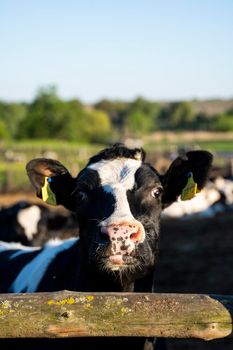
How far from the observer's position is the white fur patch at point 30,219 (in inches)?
389

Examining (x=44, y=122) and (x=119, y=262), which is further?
(x=44, y=122)

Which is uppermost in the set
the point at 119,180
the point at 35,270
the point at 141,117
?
the point at 119,180

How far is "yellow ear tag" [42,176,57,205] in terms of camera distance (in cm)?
464

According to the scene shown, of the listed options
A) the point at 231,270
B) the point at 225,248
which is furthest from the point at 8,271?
the point at 225,248

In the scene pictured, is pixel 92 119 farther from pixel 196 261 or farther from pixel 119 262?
pixel 119 262

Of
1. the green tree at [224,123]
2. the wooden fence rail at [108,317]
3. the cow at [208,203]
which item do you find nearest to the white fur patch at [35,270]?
the wooden fence rail at [108,317]

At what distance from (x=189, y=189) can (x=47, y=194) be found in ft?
3.42

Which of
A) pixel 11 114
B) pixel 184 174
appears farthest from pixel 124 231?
pixel 11 114

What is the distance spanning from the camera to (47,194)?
4.66 metres

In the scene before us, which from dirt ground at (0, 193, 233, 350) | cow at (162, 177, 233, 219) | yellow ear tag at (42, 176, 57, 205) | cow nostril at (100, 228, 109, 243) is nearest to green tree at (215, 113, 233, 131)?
cow at (162, 177, 233, 219)

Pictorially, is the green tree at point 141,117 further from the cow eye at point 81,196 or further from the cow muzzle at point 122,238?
the cow muzzle at point 122,238

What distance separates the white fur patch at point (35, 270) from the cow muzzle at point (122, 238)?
1379 mm

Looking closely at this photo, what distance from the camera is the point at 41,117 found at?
8538cm

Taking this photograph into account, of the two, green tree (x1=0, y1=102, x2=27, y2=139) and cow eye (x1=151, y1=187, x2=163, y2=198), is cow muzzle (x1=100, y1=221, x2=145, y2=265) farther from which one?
green tree (x1=0, y1=102, x2=27, y2=139)
